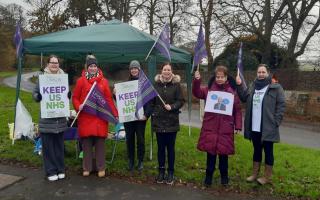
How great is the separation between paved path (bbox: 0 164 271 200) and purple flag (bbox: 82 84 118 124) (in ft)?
3.52

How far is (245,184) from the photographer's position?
22.0ft

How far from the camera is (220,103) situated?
6.34 m

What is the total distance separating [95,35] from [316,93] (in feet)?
39.1

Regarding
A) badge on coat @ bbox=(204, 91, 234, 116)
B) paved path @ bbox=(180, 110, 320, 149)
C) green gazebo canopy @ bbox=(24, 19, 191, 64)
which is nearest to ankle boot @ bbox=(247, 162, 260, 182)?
badge on coat @ bbox=(204, 91, 234, 116)

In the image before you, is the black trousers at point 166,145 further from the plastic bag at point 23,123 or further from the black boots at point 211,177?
the plastic bag at point 23,123

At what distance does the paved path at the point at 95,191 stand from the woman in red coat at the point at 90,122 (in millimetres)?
335

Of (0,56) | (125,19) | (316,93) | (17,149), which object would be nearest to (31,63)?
(0,56)

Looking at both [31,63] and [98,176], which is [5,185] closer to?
[98,176]

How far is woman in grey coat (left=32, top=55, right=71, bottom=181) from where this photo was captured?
6719 millimetres

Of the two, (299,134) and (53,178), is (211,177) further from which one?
(299,134)

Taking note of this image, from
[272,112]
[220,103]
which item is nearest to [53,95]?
[220,103]

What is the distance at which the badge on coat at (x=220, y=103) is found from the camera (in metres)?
6.32

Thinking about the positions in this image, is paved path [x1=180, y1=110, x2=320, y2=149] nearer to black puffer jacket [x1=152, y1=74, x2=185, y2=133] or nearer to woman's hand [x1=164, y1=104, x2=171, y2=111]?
black puffer jacket [x1=152, y1=74, x2=185, y2=133]

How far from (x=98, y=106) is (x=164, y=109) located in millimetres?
1170
